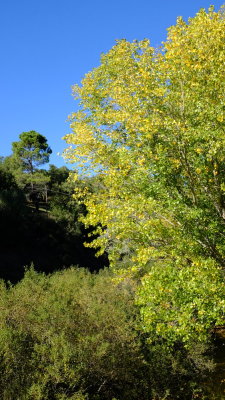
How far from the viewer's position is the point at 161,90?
11.9 metres

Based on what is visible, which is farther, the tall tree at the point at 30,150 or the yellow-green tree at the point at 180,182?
the tall tree at the point at 30,150

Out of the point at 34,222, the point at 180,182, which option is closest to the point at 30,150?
the point at 34,222

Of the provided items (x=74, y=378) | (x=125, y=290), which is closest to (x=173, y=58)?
(x=74, y=378)

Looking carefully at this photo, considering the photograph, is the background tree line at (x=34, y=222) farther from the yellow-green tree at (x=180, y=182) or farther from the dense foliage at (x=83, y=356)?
the yellow-green tree at (x=180, y=182)

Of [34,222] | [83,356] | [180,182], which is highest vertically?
[180,182]

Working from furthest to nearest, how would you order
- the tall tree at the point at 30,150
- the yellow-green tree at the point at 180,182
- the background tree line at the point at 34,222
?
the tall tree at the point at 30,150 → the background tree line at the point at 34,222 → the yellow-green tree at the point at 180,182

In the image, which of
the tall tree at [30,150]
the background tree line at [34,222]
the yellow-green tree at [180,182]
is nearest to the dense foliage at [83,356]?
the yellow-green tree at [180,182]

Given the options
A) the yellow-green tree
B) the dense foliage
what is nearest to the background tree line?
the dense foliage

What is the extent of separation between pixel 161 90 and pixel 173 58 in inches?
61.0

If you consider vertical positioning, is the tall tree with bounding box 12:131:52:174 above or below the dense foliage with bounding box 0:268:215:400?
above

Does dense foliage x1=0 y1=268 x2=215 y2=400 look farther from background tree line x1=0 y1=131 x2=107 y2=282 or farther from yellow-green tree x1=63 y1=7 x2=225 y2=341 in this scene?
background tree line x1=0 y1=131 x2=107 y2=282

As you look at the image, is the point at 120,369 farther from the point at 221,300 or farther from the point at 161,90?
the point at 161,90

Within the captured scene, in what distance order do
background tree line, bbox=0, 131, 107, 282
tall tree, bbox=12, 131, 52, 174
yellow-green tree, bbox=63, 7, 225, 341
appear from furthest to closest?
tall tree, bbox=12, 131, 52, 174 < background tree line, bbox=0, 131, 107, 282 < yellow-green tree, bbox=63, 7, 225, 341

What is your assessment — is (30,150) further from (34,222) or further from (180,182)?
(180,182)
